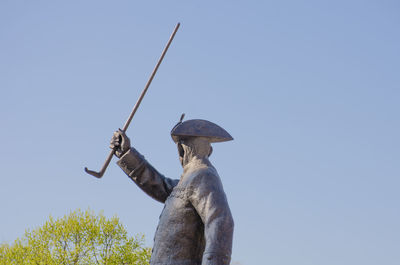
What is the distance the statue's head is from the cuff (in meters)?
0.74

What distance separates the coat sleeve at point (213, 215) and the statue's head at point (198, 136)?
44cm

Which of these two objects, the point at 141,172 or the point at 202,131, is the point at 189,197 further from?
the point at 141,172

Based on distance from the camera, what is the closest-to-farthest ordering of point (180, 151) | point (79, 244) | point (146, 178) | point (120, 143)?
point (180, 151) → point (120, 143) → point (146, 178) → point (79, 244)

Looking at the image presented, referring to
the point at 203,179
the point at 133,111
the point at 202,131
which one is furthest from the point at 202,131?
the point at 133,111

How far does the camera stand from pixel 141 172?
7969 millimetres

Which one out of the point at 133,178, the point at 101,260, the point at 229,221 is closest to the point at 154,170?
the point at 133,178

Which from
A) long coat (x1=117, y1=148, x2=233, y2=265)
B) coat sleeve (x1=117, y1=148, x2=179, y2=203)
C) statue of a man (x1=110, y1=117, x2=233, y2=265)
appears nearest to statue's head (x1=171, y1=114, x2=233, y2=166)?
statue of a man (x1=110, y1=117, x2=233, y2=265)

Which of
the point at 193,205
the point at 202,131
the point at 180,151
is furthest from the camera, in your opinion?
the point at 180,151

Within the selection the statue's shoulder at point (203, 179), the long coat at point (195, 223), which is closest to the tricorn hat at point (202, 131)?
the long coat at point (195, 223)

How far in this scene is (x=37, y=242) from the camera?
2530 centimetres

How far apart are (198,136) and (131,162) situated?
1.04m

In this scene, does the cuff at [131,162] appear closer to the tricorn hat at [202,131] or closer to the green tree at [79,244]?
the tricorn hat at [202,131]

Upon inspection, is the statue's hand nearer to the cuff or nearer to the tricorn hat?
the cuff

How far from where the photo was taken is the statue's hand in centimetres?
778
